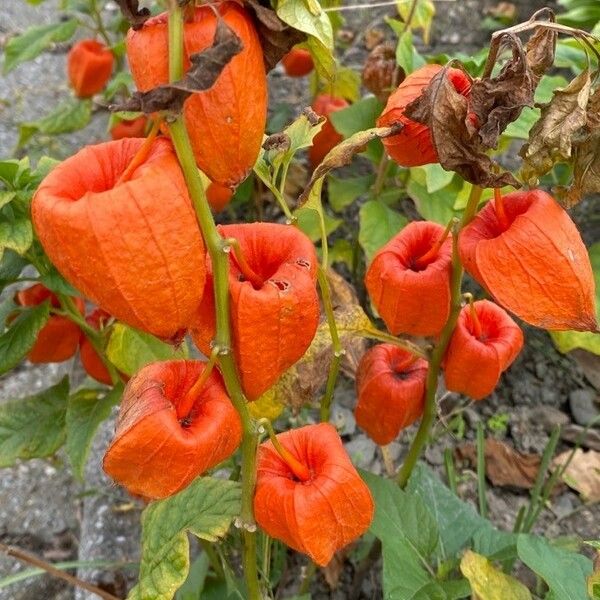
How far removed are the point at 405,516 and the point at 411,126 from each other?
59 centimetres

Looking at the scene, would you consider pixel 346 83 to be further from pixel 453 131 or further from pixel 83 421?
pixel 453 131

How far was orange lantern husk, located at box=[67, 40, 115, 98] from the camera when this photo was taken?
2.24m

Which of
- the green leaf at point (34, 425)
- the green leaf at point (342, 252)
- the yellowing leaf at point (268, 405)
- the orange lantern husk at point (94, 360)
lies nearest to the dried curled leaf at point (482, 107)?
the yellowing leaf at point (268, 405)

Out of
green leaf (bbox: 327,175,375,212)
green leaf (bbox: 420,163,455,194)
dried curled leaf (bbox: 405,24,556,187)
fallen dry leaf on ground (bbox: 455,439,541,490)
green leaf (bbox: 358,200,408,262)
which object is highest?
dried curled leaf (bbox: 405,24,556,187)

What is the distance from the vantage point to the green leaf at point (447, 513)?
4.18 ft

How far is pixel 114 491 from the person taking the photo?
1.67 m

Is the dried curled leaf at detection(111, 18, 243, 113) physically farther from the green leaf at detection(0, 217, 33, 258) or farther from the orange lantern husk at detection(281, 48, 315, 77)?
the orange lantern husk at detection(281, 48, 315, 77)

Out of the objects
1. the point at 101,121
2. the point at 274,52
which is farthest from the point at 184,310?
the point at 101,121

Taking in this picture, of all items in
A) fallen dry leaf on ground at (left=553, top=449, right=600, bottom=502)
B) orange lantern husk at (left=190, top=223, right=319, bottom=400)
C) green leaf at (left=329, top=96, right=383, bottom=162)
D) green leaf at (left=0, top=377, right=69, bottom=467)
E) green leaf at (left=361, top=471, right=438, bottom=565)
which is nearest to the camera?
orange lantern husk at (left=190, top=223, right=319, bottom=400)

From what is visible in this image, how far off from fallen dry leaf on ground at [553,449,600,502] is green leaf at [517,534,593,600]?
64 centimetres

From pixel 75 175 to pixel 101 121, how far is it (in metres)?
2.47

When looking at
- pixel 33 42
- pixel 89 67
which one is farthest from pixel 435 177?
pixel 33 42

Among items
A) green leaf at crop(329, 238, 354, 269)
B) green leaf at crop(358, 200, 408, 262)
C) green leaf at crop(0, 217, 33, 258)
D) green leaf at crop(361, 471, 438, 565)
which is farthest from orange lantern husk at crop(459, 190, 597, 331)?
green leaf at crop(329, 238, 354, 269)

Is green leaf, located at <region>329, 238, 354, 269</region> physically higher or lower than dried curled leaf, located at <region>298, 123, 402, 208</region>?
lower
